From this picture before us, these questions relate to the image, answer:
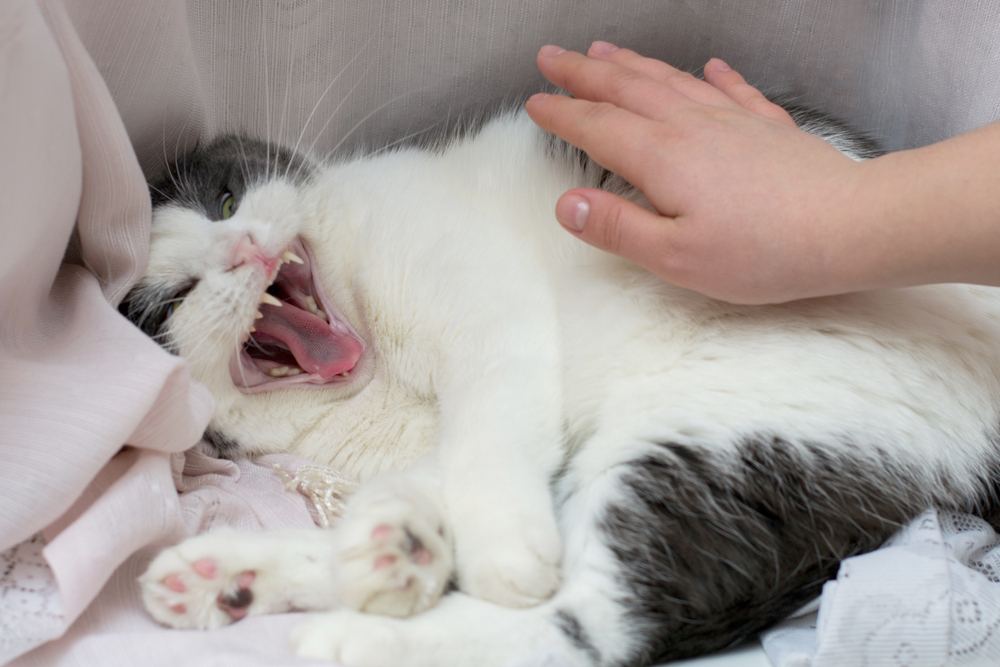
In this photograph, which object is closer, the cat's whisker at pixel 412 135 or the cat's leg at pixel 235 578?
the cat's leg at pixel 235 578

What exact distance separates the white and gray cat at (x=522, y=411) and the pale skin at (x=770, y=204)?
0.11 m

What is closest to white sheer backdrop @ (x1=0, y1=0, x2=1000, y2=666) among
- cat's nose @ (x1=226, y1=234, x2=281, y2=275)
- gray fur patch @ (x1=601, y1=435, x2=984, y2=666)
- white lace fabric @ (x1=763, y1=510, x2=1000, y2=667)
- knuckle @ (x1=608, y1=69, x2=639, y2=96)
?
cat's nose @ (x1=226, y1=234, x2=281, y2=275)

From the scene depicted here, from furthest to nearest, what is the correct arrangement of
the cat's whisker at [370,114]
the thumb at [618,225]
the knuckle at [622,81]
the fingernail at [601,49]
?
the cat's whisker at [370,114] → the fingernail at [601,49] → the knuckle at [622,81] → the thumb at [618,225]

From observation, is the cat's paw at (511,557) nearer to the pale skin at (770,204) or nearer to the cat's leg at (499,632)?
the cat's leg at (499,632)

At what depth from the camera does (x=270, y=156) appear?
3.99 feet

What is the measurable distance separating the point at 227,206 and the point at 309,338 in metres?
0.22

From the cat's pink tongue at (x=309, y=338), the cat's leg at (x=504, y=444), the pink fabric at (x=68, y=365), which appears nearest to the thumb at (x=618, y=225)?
the cat's leg at (x=504, y=444)

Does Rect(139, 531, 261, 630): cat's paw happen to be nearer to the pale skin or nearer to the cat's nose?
the cat's nose

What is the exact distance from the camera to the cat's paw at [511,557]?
817 millimetres

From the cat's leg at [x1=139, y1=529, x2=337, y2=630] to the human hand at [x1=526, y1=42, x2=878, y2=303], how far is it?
443 mm

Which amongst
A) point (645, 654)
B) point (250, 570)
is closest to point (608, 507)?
point (645, 654)

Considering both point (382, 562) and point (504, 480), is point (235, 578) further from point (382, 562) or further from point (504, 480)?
point (504, 480)

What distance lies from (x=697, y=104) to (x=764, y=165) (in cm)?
14

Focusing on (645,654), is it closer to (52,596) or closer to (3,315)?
(52,596)
